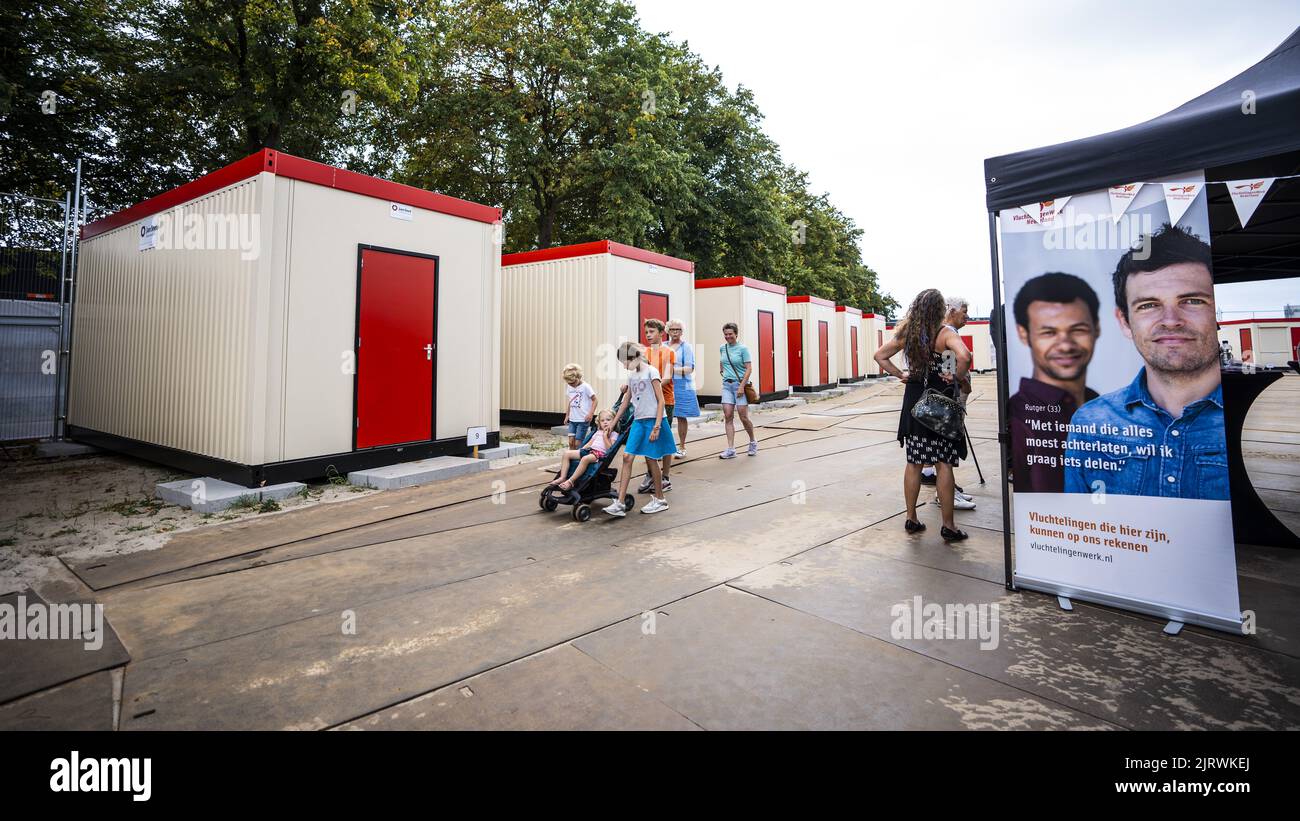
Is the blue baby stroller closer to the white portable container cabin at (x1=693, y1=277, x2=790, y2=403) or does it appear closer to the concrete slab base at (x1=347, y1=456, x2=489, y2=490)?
the concrete slab base at (x1=347, y1=456, x2=489, y2=490)

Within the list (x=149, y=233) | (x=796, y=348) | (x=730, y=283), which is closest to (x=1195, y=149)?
(x=149, y=233)

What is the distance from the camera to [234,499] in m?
6.20

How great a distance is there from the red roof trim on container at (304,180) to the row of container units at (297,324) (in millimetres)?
21

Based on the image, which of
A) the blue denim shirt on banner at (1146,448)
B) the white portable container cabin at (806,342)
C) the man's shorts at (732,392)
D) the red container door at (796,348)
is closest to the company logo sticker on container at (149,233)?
the man's shorts at (732,392)

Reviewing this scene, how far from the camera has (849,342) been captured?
88.2 ft

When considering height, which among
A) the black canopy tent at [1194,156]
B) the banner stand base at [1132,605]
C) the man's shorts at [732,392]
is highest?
the black canopy tent at [1194,156]

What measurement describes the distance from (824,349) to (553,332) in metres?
14.2

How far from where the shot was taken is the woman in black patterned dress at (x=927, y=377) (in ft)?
15.1

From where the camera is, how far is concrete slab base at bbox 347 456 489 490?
7.19m

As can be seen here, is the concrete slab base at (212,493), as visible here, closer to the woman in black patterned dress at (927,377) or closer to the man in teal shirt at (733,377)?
the man in teal shirt at (733,377)

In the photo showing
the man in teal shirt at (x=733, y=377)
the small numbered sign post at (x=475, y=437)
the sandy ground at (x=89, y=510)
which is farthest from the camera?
the man in teal shirt at (x=733, y=377)

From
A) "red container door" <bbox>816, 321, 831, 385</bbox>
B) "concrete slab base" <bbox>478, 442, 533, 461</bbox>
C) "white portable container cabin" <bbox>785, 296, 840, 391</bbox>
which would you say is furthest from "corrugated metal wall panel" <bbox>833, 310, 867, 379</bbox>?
"concrete slab base" <bbox>478, 442, 533, 461</bbox>

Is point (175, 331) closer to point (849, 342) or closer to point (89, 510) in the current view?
point (89, 510)

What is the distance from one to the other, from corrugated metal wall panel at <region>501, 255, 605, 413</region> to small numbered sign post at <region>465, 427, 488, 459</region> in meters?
3.47
